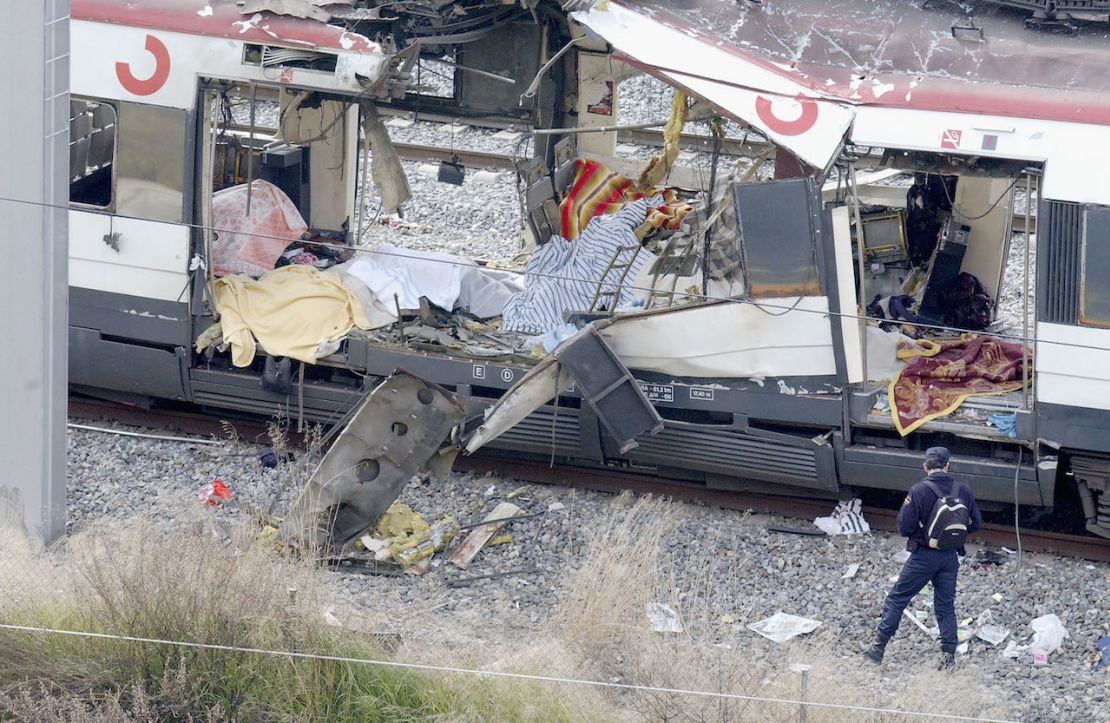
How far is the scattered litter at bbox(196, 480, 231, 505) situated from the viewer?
364 inches

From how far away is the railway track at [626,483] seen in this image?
8.95 m

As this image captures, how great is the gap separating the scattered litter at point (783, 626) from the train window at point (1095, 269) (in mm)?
2283

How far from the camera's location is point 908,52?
8.81 m

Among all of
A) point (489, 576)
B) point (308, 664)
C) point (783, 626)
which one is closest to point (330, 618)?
point (308, 664)

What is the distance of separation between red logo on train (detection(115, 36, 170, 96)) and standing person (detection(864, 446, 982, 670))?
5361 mm

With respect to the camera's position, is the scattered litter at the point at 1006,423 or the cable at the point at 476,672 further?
the scattered litter at the point at 1006,423

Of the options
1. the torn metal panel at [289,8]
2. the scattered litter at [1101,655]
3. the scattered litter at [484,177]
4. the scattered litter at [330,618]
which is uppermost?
the torn metal panel at [289,8]

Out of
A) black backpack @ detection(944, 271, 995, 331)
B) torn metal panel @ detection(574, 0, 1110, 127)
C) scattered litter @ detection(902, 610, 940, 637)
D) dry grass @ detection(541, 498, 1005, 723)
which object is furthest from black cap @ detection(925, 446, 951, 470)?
black backpack @ detection(944, 271, 995, 331)

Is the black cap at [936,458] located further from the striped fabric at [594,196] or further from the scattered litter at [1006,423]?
the striped fabric at [594,196]

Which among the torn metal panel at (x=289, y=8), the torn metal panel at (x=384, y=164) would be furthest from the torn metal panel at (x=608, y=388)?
the torn metal panel at (x=289, y=8)

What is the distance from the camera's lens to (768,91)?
848 centimetres

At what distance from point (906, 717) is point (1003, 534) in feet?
9.70

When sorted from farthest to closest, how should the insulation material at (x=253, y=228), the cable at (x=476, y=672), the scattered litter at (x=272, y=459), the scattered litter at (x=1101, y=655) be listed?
the insulation material at (x=253, y=228), the scattered litter at (x=272, y=459), the scattered litter at (x=1101, y=655), the cable at (x=476, y=672)

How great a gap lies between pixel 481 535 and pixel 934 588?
2.75 m
